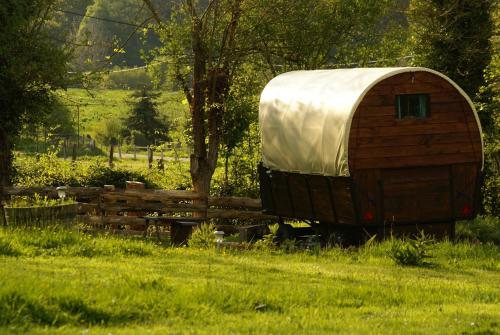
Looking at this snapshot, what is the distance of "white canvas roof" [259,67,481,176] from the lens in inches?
781

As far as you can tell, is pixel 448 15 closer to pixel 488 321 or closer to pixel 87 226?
pixel 87 226

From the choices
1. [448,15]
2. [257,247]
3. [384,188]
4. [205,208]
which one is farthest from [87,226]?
[448,15]

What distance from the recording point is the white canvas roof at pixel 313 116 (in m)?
19.8

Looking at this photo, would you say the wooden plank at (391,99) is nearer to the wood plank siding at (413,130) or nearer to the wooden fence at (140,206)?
the wood plank siding at (413,130)

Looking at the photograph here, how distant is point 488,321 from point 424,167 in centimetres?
1054

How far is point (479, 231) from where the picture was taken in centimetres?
2317

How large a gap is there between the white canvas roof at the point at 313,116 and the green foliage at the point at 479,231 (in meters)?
3.28

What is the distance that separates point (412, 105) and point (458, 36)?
32.8 ft

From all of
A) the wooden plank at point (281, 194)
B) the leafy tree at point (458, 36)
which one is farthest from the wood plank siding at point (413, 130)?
the leafy tree at point (458, 36)

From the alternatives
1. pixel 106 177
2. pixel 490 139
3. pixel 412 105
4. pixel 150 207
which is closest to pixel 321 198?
pixel 412 105

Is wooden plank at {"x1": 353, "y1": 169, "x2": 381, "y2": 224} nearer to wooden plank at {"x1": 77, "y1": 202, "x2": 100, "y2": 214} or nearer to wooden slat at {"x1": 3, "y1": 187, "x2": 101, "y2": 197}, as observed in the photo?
wooden plank at {"x1": 77, "y1": 202, "x2": 100, "y2": 214}

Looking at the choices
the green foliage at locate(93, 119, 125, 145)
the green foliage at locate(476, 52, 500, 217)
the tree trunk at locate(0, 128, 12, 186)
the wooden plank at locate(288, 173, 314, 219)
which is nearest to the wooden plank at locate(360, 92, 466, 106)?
the wooden plank at locate(288, 173, 314, 219)

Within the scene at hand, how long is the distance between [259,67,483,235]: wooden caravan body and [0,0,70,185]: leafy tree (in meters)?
8.00

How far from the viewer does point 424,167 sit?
2059 centimetres
